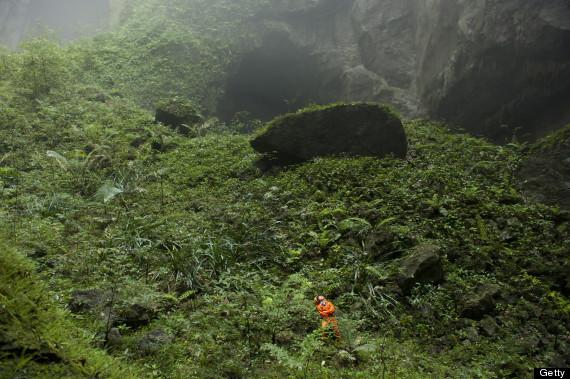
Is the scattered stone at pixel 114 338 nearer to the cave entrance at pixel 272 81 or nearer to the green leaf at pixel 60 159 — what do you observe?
the green leaf at pixel 60 159

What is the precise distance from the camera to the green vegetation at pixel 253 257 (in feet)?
15.7

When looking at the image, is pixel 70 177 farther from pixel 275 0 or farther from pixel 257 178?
pixel 275 0

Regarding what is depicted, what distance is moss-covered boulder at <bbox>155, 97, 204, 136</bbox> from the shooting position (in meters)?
15.4

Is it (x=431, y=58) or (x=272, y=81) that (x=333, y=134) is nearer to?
(x=431, y=58)

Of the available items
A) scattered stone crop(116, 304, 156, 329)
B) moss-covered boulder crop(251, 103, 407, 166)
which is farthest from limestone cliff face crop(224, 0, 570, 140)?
scattered stone crop(116, 304, 156, 329)

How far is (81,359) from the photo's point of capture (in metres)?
3.21

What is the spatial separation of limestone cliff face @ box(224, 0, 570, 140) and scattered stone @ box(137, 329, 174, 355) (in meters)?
12.4

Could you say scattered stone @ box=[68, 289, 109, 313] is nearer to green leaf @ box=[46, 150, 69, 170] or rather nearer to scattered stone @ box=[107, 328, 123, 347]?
scattered stone @ box=[107, 328, 123, 347]

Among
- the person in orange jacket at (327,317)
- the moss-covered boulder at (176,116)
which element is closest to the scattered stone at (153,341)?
the person in orange jacket at (327,317)

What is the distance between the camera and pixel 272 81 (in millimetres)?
20906

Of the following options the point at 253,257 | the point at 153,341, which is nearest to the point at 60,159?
the point at 253,257

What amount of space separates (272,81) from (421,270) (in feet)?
51.3

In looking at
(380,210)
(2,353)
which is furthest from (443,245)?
(2,353)

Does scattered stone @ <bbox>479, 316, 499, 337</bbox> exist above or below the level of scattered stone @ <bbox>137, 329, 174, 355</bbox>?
below
